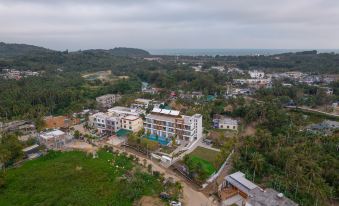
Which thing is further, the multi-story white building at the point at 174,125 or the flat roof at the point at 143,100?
the flat roof at the point at 143,100

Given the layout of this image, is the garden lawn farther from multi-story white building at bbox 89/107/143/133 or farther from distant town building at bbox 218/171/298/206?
multi-story white building at bbox 89/107/143/133

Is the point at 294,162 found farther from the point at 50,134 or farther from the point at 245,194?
the point at 50,134

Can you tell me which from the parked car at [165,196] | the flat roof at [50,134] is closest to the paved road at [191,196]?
the parked car at [165,196]

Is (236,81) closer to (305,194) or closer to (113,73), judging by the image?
(113,73)

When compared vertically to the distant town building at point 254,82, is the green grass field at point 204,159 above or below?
below

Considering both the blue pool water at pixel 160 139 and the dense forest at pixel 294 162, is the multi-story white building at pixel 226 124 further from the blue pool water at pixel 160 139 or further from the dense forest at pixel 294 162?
the blue pool water at pixel 160 139

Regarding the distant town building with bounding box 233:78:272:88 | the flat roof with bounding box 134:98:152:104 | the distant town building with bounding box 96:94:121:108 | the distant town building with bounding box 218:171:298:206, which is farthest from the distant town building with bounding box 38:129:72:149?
the distant town building with bounding box 233:78:272:88
